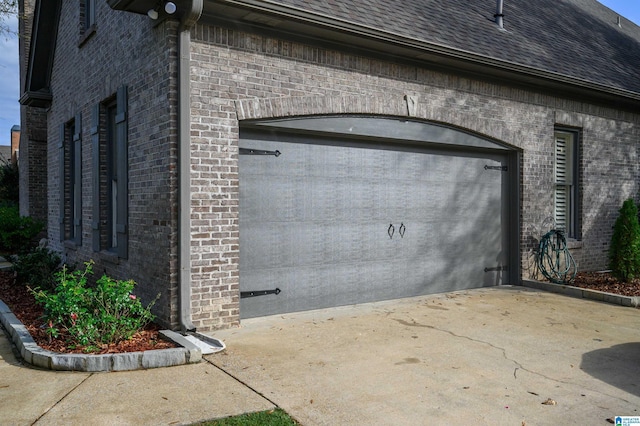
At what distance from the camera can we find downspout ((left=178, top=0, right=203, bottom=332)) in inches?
244

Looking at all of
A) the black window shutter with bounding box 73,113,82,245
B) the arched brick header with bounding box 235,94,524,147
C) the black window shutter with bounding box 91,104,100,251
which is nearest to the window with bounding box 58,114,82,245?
the black window shutter with bounding box 73,113,82,245

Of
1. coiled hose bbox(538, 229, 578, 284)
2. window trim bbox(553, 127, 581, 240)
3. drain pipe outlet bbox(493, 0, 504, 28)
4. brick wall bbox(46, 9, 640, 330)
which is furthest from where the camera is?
window trim bbox(553, 127, 581, 240)

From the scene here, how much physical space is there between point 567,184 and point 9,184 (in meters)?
21.3

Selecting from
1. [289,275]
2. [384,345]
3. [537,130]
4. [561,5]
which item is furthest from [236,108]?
[561,5]

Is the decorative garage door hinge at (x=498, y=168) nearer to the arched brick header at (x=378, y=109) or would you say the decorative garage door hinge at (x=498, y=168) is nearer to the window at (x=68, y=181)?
the arched brick header at (x=378, y=109)

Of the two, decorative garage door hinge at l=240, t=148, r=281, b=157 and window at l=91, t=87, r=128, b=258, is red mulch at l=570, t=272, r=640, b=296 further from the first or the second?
window at l=91, t=87, r=128, b=258

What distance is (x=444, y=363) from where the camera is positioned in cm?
525

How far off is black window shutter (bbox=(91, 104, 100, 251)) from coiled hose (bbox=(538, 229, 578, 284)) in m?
7.95

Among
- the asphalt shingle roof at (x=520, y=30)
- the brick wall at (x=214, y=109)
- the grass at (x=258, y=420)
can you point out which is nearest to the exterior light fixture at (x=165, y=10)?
the brick wall at (x=214, y=109)

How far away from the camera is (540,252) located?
10.1 m

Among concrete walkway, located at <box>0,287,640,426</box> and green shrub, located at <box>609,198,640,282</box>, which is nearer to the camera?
concrete walkway, located at <box>0,287,640,426</box>

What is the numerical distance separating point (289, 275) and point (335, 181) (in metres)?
1.56

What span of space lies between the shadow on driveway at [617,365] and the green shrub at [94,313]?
4.65m

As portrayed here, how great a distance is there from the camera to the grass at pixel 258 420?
3723 millimetres
